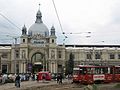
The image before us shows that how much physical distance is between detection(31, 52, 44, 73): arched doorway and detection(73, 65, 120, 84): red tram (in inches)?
3130

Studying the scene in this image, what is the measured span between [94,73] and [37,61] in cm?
8682

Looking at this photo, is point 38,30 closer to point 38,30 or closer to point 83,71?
point 38,30

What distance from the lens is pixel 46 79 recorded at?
2566 inches

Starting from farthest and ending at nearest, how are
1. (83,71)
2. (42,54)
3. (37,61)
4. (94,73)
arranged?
1. (37,61)
2. (42,54)
3. (83,71)
4. (94,73)

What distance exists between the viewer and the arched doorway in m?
134

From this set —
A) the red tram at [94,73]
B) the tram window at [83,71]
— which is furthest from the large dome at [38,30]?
the tram window at [83,71]

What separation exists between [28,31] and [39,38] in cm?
767

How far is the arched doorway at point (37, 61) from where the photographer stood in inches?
5261

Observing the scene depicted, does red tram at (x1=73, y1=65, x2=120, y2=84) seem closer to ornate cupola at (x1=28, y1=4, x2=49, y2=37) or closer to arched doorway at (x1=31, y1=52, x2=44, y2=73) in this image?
arched doorway at (x1=31, y1=52, x2=44, y2=73)

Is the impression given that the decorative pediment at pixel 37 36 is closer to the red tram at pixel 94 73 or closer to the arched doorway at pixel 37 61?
the arched doorway at pixel 37 61

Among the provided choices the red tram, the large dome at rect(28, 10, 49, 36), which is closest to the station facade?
the large dome at rect(28, 10, 49, 36)

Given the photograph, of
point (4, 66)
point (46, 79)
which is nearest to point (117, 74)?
point (46, 79)

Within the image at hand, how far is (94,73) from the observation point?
167 ft

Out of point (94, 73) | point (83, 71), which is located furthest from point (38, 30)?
point (94, 73)
